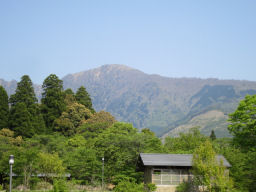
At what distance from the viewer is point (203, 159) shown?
28.7m

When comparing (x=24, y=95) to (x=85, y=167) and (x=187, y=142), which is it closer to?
(x=85, y=167)

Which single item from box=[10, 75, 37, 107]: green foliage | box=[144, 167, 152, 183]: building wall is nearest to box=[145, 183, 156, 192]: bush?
box=[144, 167, 152, 183]: building wall

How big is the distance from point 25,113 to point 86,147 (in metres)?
12.1

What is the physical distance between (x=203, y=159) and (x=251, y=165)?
538cm

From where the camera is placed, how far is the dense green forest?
30484 mm

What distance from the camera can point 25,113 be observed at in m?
56.8

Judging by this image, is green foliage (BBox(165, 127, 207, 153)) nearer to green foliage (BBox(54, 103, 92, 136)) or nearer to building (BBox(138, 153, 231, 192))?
green foliage (BBox(54, 103, 92, 136))

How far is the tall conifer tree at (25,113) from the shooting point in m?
56.2

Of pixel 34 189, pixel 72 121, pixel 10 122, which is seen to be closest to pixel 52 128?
pixel 72 121

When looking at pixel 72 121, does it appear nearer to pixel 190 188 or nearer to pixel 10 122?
pixel 10 122

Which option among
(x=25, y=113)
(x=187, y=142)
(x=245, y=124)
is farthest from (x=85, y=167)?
(x=187, y=142)

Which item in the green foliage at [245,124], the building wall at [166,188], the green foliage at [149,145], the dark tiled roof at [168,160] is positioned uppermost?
the green foliage at [245,124]

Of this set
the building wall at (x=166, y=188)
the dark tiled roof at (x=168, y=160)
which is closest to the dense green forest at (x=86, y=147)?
the building wall at (x=166, y=188)

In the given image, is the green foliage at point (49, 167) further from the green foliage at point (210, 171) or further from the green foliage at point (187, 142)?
the green foliage at point (187, 142)
